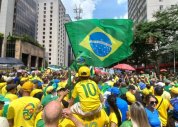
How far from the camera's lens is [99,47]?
6984mm

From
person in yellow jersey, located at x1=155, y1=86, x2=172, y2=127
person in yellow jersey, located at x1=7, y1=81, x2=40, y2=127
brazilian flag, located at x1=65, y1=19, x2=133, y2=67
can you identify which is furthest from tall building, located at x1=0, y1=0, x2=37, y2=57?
person in yellow jersey, located at x1=7, y1=81, x2=40, y2=127

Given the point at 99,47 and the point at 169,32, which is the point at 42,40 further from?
the point at 99,47

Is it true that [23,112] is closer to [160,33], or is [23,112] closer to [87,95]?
[87,95]

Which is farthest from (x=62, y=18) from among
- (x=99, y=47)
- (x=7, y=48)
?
(x=99, y=47)

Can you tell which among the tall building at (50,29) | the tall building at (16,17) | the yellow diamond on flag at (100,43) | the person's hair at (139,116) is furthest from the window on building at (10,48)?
the tall building at (50,29)

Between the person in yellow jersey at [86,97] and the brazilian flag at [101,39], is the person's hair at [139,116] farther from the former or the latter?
the brazilian flag at [101,39]

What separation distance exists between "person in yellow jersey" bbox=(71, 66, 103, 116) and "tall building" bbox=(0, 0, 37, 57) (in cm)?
6074

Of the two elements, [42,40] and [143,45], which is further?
[42,40]

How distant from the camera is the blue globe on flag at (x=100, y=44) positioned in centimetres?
690

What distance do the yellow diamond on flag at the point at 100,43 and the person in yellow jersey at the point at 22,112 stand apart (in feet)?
8.30

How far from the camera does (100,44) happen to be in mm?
7020

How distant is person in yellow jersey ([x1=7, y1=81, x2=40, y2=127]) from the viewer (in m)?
4.40

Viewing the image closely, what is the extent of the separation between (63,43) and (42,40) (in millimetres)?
14038

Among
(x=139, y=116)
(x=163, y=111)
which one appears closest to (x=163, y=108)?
(x=163, y=111)
